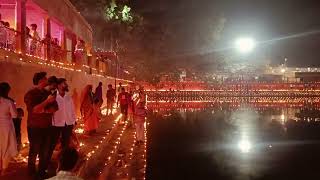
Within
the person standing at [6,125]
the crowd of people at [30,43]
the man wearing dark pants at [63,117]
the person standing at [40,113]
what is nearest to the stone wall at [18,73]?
the crowd of people at [30,43]

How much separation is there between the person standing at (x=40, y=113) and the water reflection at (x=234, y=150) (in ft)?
13.7

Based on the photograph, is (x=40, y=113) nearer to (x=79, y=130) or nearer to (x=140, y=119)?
(x=79, y=130)

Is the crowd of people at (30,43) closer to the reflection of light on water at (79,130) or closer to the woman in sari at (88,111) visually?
the woman in sari at (88,111)

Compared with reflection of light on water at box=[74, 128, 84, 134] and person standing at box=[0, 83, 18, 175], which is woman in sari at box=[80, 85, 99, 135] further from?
person standing at box=[0, 83, 18, 175]

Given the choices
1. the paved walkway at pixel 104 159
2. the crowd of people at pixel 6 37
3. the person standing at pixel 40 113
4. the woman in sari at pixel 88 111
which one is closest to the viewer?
the person standing at pixel 40 113

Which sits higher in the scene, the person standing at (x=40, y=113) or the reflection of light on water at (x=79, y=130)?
the person standing at (x=40, y=113)

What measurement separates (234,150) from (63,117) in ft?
27.0

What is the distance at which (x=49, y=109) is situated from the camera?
8.18m

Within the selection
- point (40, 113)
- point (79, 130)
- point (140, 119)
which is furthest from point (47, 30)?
point (40, 113)

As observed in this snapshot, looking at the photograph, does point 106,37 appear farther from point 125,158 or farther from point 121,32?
point 125,158

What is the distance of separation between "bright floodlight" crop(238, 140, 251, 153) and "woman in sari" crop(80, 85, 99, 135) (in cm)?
505

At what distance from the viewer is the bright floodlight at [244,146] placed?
16266 millimetres

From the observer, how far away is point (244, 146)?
17.1 m

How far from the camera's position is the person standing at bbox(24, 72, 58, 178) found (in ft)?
26.8
